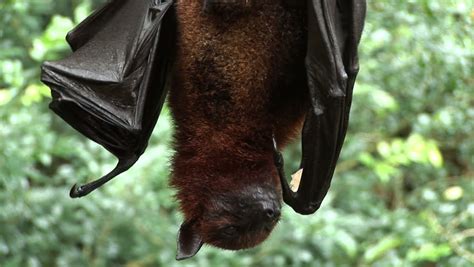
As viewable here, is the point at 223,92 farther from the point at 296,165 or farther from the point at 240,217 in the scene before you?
the point at 296,165

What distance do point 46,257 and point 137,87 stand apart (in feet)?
10.4

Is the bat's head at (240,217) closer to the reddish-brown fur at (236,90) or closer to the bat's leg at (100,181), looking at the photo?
the reddish-brown fur at (236,90)

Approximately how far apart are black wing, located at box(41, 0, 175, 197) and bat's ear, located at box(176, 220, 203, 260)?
0.36 m

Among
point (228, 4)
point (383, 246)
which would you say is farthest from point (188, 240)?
point (383, 246)

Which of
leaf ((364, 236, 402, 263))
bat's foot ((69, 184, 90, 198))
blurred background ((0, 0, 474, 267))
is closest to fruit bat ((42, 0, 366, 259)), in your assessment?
bat's foot ((69, 184, 90, 198))

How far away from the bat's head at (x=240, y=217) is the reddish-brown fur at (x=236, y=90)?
2 centimetres

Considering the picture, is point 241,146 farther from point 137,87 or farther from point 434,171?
point 434,171

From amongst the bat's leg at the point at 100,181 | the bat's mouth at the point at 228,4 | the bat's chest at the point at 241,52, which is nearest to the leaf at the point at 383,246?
the bat's leg at the point at 100,181

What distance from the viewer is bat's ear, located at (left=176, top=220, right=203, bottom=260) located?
3939mm

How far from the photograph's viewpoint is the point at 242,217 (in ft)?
12.3

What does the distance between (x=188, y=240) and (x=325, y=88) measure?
95 cm

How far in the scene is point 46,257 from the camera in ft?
21.9

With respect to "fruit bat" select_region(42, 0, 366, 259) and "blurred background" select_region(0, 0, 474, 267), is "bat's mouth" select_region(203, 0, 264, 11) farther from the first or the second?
"blurred background" select_region(0, 0, 474, 267)

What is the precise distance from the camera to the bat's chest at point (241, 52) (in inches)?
139
